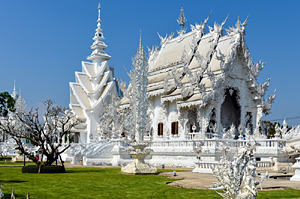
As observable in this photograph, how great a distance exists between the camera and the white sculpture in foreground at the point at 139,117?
15.0m

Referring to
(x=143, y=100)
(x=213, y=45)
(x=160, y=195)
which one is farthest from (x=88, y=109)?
(x=160, y=195)

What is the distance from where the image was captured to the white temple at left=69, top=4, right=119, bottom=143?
34844 mm

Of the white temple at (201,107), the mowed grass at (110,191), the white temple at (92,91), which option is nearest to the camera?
the mowed grass at (110,191)

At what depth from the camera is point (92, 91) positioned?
118ft

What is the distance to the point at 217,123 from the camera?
22.4 m

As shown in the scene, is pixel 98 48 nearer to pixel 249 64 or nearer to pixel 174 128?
pixel 174 128

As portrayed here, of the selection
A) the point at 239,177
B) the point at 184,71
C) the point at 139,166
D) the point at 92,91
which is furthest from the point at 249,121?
the point at 239,177

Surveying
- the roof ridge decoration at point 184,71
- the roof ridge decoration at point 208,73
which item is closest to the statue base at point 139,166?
the roof ridge decoration at point 208,73

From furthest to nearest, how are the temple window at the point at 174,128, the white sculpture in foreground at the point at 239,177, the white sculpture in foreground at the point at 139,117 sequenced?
the temple window at the point at 174,128, the white sculpture in foreground at the point at 139,117, the white sculpture in foreground at the point at 239,177

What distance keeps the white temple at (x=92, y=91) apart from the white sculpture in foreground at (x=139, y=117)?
57.6 ft

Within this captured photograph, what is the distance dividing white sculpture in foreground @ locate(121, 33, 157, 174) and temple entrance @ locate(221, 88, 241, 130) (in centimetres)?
1049

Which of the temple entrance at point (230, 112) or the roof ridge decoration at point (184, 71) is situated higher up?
the roof ridge decoration at point (184, 71)

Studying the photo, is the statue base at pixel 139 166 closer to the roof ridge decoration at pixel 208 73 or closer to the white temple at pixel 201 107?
the white temple at pixel 201 107

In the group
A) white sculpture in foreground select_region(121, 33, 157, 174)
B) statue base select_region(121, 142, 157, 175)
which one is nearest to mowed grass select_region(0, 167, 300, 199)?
statue base select_region(121, 142, 157, 175)
